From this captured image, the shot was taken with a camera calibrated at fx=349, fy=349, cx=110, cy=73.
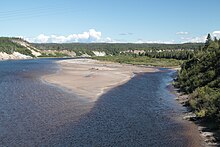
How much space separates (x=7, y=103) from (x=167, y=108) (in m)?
20.7

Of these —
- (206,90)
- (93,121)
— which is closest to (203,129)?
(93,121)

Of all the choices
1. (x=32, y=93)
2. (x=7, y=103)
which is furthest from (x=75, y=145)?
(x=32, y=93)

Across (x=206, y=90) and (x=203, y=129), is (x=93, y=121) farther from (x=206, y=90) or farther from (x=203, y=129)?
(x=206, y=90)

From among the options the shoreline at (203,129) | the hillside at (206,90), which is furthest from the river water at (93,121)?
the hillside at (206,90)

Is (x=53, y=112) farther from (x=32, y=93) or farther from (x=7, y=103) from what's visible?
(x=32, y=93)

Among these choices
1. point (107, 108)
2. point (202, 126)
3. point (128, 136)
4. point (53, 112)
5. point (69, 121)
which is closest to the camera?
point (128, 136)

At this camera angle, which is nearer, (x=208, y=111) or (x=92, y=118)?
(x=208, y=111)

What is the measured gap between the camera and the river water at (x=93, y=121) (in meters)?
28.8

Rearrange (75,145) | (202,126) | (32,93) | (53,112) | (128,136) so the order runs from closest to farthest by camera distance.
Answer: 1. (75,145)
2. (128,136)
3. (202,126)
4. (53,112)
5. (32,93)

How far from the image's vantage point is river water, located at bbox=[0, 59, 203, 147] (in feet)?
94.5

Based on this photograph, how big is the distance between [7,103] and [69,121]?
46.0ft

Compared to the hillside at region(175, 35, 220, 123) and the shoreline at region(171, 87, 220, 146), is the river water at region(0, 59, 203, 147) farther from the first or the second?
the hillside at region(175, 35, 220, 123)

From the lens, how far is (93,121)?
35.5 meters

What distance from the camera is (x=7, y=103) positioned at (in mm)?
45750
